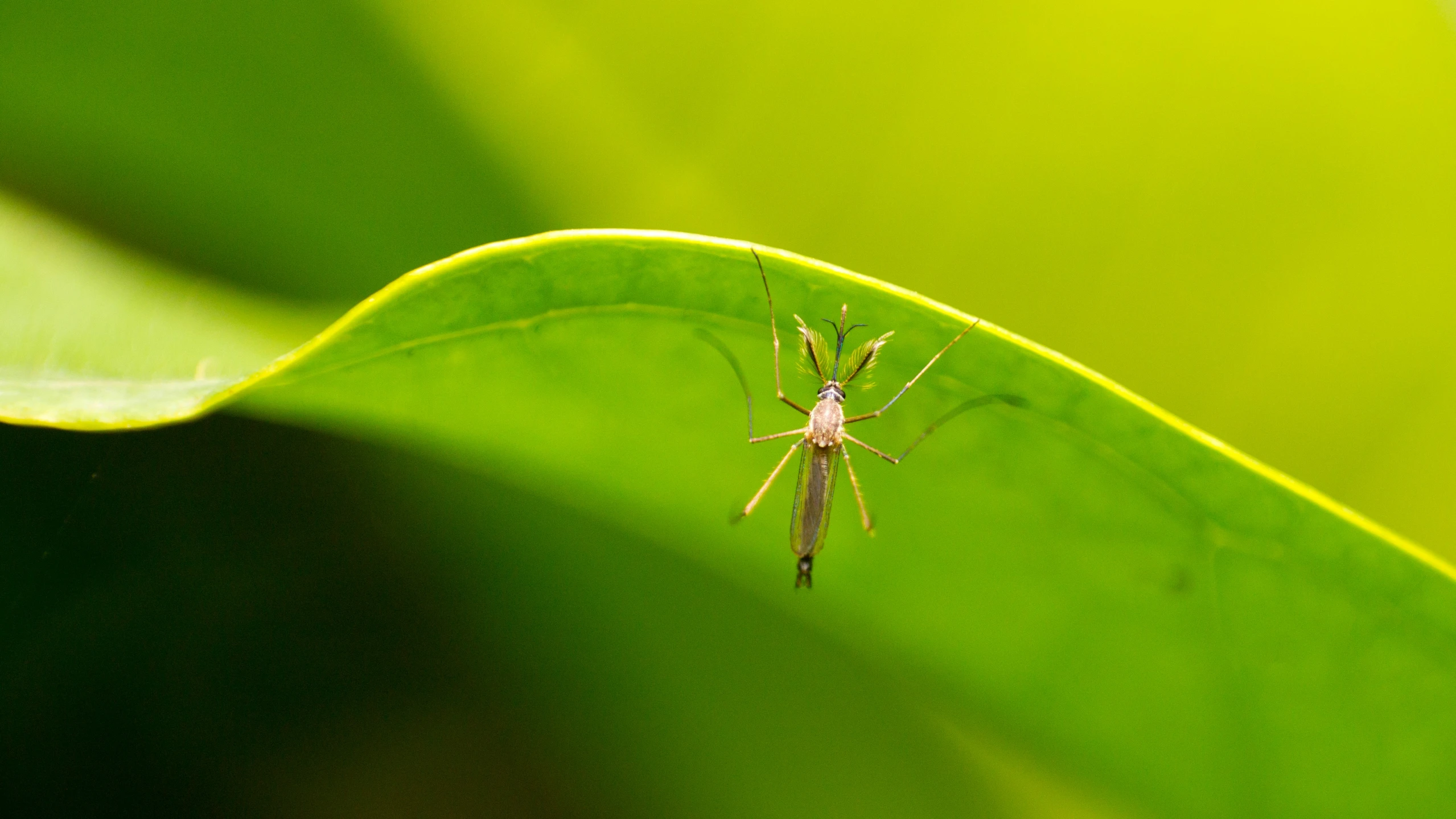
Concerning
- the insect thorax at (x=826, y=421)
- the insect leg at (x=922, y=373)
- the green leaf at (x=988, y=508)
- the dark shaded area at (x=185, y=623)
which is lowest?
the dark shaded area at (x=185, y=623)

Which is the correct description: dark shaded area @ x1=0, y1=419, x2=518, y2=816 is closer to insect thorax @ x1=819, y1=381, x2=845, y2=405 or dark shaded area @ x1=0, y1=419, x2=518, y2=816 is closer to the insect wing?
the insect wing

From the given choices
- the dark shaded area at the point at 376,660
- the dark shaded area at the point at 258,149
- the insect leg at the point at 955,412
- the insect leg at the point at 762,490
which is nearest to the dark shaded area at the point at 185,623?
the dark shaded area at the point at 376,660

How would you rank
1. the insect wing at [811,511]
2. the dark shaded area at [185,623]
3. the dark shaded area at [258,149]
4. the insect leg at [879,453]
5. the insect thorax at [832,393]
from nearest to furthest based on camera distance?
the insect leg at [879,453] < the insect wing at [811,511] < the dark shaded area at [185,623] < the dark shaded area at [258,149] < the insect thorax at [832,393]

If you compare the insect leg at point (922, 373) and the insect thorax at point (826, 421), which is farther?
the insect thorax at point (826, 421)

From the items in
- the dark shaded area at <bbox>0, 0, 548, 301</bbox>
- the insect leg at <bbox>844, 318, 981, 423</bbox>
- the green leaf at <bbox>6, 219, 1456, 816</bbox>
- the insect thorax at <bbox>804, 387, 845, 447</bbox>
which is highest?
the dark shaded area at <bbox>0, 0, 548, 301</bbox>

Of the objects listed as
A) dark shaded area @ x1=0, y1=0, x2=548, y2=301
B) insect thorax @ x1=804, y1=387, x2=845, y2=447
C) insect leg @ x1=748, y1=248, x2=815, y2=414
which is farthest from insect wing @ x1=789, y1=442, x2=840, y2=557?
dark shaded area @ x1=0, y1=0, x2=548, y2=301

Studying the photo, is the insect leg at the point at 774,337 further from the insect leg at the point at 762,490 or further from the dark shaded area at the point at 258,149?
the dark shaded area at the point at 258,149

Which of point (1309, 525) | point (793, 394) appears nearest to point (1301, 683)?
point (1309, 525)

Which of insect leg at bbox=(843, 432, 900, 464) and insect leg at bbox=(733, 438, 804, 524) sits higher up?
insect leg at bbox=(843, 432, 900, 464)
